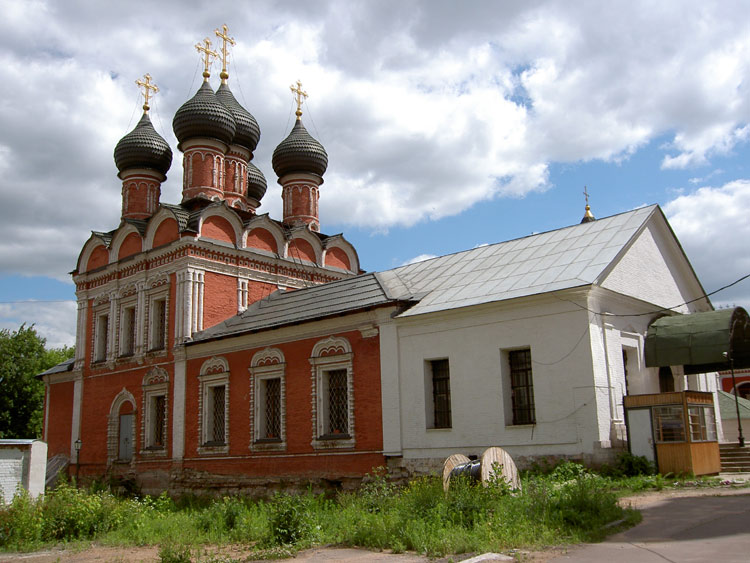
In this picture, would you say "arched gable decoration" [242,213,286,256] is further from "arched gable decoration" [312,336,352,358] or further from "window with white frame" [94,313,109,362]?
"arched gable decoration" [312,336,352,358]

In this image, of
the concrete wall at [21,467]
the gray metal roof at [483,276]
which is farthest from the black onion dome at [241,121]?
the concrete wall at [21,467]

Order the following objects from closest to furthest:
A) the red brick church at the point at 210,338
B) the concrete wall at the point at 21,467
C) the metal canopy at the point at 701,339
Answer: the concrete wall at the point at 21,467
the metal canopy at the point at 701,339
the red brick church at the point at 210,338

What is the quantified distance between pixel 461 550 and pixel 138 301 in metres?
16.5

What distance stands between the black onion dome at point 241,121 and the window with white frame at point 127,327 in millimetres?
6714

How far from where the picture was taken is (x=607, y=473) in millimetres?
11367

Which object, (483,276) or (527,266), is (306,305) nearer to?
(483,276)

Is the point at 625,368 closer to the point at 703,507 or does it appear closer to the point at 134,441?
the point at 703,507

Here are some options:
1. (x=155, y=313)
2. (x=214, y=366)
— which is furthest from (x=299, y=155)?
(x=214, y=366)

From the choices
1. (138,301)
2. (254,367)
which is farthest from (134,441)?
(254,367)

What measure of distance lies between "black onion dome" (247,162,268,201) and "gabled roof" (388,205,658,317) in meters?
11.7

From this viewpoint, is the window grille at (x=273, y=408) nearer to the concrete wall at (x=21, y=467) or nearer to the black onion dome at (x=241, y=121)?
the concrete wall at (x=21, y=467)

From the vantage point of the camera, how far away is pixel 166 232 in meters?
20.9

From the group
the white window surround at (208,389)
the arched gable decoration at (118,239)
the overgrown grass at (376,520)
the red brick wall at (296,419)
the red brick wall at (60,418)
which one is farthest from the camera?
the red brick wall at (60,418)

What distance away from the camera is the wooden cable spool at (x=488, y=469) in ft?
30.6
